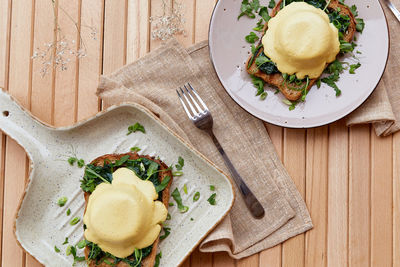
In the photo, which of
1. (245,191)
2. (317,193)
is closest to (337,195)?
(317,193)

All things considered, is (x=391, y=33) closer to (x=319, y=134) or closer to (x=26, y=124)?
(x=319, y=134)

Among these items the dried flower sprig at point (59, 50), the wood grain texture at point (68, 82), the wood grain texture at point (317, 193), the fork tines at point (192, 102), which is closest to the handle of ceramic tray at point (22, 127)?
the wood grain texture at point (68, 82)

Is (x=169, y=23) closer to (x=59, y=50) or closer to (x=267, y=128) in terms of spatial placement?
(x=59, y=50)

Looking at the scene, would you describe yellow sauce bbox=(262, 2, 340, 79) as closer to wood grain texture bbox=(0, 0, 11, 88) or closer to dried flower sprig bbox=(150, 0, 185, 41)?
dried flower sprig bbox=(150, 0, 185, 41)

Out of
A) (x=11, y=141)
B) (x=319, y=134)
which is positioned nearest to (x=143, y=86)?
(x=11, y=141)

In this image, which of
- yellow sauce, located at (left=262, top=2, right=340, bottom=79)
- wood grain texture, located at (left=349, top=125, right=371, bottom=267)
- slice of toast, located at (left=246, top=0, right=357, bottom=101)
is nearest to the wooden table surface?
wood grain texture, located at (left=349, top=125, right=371, bottom=267)
